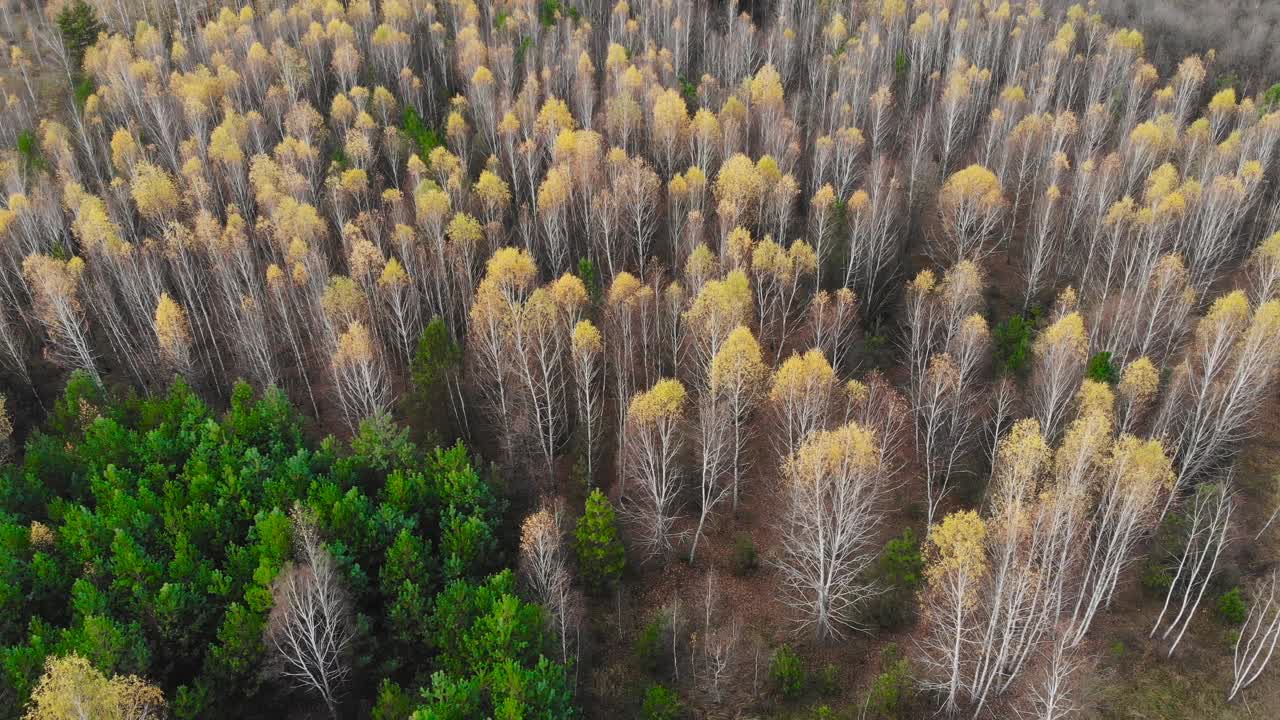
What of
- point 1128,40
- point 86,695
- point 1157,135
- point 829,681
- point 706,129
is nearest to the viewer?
point 86,695

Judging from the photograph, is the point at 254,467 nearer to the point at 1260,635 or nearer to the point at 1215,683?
the point at 1215,683

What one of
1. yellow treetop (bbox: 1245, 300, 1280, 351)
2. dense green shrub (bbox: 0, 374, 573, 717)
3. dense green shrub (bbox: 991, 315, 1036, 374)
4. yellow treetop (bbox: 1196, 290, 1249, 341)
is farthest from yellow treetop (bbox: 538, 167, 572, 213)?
yellow treetop (bbox: 1245, 300, 1280, 351)

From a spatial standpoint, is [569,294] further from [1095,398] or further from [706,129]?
[1095,398]

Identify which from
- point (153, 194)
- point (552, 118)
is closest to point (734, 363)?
point (552, 118)

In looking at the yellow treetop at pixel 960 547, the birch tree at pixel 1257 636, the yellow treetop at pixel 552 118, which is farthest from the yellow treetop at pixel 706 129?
the birch tree at pixel 1257 636

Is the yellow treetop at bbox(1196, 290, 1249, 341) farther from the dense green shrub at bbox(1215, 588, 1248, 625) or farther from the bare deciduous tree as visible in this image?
the bare deciduous tree

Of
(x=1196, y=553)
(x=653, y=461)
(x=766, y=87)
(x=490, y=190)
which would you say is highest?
(x=766, y=87)
